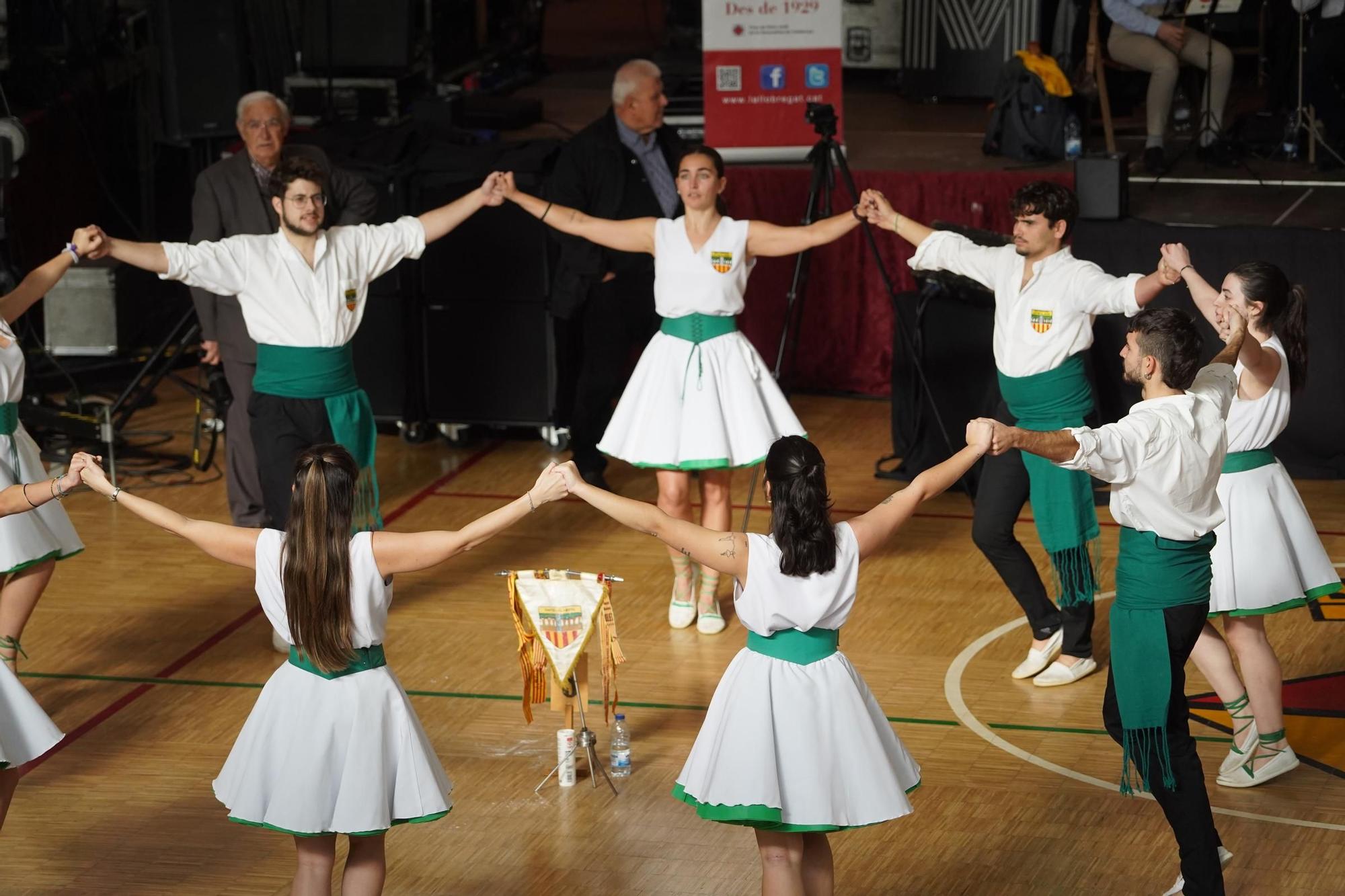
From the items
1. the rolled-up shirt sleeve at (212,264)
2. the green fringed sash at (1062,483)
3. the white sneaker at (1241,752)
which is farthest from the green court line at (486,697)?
the rolled-up shirt sleeve at (212,264)

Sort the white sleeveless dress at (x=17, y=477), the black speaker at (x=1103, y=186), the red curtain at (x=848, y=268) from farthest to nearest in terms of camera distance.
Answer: the red curtain at (x=848, y=268) → the black speaker at (x=1103, y=186) → the white sleeveless dress at (x=17, y=477)

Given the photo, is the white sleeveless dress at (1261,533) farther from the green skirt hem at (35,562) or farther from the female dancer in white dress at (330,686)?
the green skirt hem at (35,562)

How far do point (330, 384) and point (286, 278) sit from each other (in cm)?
38

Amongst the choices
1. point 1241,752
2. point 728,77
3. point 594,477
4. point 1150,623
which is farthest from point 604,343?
point 1150,623

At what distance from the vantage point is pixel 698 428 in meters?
5.88

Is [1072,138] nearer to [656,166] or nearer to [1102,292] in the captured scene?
[656,166]

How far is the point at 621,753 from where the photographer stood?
505cm

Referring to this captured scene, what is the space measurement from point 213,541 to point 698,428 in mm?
2365

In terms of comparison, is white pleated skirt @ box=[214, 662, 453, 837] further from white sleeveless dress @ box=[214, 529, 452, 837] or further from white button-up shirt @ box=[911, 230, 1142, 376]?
white button-up shirt @ box=[911, 230, 1142, 376]

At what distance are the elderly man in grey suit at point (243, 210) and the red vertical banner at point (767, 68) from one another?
9.09 feet

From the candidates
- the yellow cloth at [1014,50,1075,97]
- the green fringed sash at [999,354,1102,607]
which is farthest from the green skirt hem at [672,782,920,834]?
the yellow cloth at [1014,50,1075,97]

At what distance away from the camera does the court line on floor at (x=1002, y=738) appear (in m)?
4.70

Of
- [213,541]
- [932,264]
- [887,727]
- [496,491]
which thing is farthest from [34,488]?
[496,491]

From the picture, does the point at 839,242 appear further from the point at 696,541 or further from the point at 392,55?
the point at 696,541
